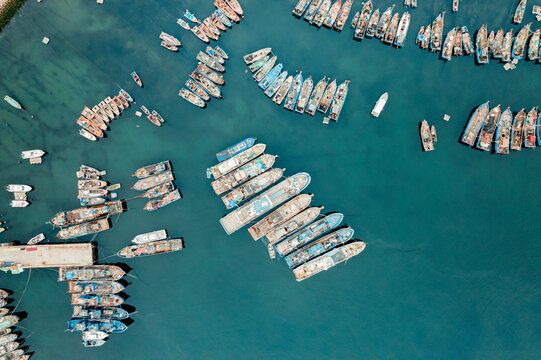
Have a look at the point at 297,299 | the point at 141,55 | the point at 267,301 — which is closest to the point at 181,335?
A: the point at 267,301

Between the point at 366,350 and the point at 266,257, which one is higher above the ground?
the point at 266,257

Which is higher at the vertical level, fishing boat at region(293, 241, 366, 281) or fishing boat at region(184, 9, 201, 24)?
fishing boat at region(184, 9, 201, 24)

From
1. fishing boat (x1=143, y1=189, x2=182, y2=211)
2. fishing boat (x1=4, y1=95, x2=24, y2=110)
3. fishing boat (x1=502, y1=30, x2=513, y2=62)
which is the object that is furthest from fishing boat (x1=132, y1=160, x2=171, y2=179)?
fishing boat (x1=502, y1=30, x2=513, y2=62)

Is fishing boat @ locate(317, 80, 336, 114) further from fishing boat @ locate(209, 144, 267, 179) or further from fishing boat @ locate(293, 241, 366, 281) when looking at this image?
fishing boat @ locate(293, 241, 366, 281)

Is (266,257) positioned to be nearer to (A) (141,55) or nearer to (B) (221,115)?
(B) (221,115)

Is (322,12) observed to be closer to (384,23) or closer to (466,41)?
(384,23)

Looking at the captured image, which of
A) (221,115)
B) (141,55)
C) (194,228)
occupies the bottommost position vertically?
(194,228)
